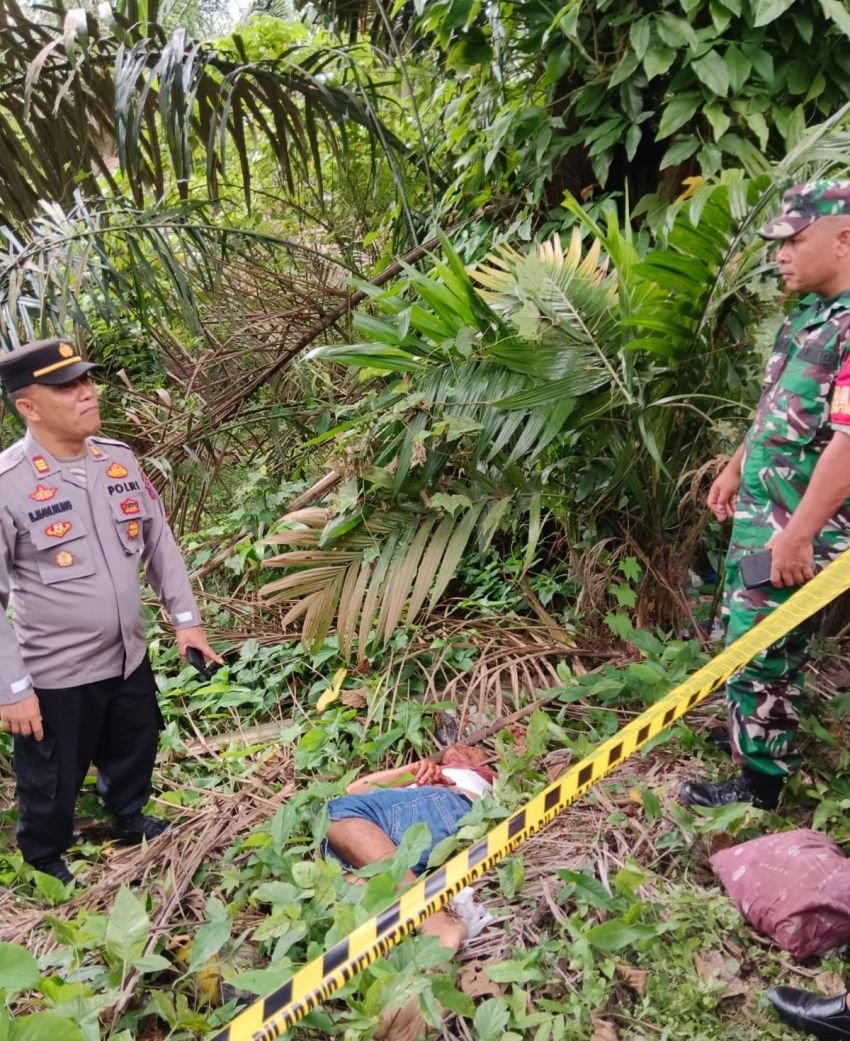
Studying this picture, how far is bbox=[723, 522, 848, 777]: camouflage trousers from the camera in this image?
2.08 metres

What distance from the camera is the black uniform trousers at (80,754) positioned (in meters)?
2.24

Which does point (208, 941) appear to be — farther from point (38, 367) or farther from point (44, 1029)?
point (38, 367)

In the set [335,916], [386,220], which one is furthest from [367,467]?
[386,220]

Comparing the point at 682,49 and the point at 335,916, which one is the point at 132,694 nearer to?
the point at 335,916

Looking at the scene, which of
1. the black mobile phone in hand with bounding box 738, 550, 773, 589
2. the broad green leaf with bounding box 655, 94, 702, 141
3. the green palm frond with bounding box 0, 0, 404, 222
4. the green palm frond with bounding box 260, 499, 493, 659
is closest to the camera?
the black mobile phone in hand with bounding box 738, 550, 773, 589

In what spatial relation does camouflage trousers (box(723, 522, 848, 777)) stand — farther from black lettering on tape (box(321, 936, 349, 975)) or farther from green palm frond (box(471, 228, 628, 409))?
black lettering on tape (box(321, 936, 349, 975))

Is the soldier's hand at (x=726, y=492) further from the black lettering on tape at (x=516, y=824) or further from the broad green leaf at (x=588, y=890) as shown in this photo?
the black lettering on tape at (x=516, y=824)

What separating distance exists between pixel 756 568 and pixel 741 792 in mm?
644

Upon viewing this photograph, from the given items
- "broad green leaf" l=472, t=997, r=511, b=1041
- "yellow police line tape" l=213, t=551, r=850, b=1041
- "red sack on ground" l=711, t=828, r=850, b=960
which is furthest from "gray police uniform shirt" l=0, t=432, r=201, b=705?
"red sack on ground" l=711, t=828, r=850, b=960

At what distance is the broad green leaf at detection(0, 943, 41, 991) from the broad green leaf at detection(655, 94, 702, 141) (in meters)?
3.23

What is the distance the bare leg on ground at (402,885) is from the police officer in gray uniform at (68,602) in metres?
0.70

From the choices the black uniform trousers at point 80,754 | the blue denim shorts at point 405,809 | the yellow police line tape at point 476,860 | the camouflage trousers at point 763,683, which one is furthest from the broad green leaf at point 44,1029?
the camouflage trousers at point 763,683

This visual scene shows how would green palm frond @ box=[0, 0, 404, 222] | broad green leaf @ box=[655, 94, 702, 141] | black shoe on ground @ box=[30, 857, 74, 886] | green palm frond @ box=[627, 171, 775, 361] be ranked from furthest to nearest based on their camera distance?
1. green palm frond @ box=[0, 0, 404, 222]
2. broad green leaf @ box=[655, 94, 702, 141]
3. green palm frond @ box=[627, 171, 775, 361]
4. black shoe on ground @ box=[30, 857, 74, 886]

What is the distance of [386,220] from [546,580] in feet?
8.57
